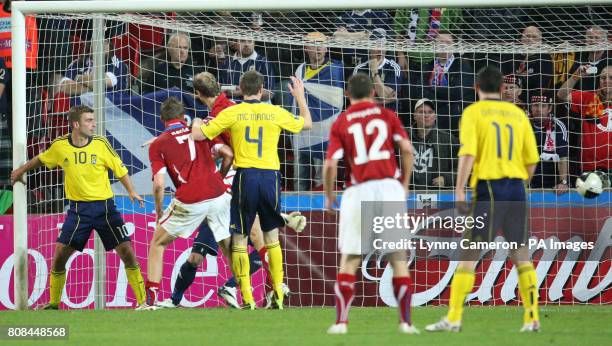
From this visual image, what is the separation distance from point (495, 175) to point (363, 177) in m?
1.09

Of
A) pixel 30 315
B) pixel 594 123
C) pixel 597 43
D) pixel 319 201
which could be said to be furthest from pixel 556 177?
pixel 30 315

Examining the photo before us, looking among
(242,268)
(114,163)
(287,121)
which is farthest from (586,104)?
(114,163)

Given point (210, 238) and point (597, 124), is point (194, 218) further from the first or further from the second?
point (597, 124)

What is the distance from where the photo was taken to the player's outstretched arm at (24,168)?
1249cm

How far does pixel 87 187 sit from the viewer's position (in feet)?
40.7

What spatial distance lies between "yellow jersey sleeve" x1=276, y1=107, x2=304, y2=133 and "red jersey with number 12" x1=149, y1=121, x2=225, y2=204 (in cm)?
88

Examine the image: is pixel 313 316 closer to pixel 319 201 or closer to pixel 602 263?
pixel 319 201

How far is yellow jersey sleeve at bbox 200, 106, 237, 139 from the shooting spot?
37.5 ft

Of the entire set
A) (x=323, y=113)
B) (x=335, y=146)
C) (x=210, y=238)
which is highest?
(x=323, y=113)

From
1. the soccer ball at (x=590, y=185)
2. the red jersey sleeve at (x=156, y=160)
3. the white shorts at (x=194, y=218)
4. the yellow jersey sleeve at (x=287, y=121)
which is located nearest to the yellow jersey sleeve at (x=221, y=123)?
the yellow jersey sleeve at (x=287, y=121)

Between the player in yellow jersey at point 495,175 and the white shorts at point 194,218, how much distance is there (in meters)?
3.49

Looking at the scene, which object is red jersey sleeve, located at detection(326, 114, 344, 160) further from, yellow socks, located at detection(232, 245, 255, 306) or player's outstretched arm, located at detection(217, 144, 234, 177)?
yellow socks, located at detection(232, 245, 255, 306)

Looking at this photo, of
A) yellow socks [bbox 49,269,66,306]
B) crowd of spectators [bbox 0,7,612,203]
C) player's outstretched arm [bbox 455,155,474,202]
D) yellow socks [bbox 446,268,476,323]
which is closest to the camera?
player's outstretched arm [bbox 455,155,474,202]

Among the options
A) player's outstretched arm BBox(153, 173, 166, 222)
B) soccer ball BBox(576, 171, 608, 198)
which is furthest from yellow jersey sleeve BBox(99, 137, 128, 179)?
soccer ball BBox(576, 171, 608, 198)
